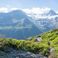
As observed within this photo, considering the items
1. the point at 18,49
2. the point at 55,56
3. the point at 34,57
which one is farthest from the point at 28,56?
the point at 18,49

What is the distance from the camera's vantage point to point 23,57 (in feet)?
546

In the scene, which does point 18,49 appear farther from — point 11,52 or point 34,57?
point 34,57

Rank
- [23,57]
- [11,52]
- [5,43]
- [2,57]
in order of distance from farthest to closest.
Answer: [5,43], [11,52], [23,57], [2,57]

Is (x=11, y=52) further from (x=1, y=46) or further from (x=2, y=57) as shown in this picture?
(x=2, y=57)

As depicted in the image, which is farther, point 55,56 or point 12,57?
point 55,56

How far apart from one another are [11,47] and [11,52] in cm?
1568

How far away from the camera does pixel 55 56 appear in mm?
170375

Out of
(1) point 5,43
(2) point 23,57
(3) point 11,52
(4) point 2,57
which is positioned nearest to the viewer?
(4) point 2,57

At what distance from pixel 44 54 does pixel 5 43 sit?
1105 inches

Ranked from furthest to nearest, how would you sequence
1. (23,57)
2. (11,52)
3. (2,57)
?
(11,52), (23,57), (2,57)

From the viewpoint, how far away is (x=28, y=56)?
171 meters

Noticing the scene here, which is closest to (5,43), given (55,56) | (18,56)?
(18,56)

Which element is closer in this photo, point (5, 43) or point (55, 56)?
point (55, 56)

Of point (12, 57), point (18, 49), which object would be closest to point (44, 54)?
point (18, 49)
